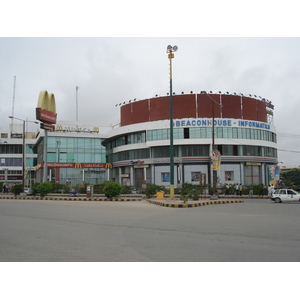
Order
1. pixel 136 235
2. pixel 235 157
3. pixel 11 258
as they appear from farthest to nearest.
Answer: pixel 235 157, pixel 136 235, pixel 11 258

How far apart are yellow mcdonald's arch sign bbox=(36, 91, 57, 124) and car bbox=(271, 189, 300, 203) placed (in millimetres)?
30248

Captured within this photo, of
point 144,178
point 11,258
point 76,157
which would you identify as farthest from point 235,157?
point 11,258

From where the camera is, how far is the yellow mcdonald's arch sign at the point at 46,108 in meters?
42.0

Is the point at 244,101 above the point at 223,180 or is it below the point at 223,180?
above

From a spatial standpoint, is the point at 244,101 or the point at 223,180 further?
the point at 244,101

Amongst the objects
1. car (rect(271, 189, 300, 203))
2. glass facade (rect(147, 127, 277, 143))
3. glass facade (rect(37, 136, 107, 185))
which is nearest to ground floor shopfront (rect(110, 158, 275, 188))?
glass facade (rect(147, 127, 277, 143))

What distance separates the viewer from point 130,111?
57531mm

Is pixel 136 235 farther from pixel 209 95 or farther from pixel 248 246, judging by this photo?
pixel 209 95

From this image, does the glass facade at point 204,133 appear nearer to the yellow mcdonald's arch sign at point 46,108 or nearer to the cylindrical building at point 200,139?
the cylindrical building at point 200,139

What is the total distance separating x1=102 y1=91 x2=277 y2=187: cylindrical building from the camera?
50.6m

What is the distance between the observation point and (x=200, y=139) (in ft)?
165

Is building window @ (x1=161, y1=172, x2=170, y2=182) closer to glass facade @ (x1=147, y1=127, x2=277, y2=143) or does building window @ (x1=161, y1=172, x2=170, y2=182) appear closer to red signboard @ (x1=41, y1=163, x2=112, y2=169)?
glass facade @ (x1=147, y1=127, x2=277, y2=143)

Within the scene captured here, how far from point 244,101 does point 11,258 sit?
168ft

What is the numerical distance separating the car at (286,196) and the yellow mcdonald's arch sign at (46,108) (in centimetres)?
3025
